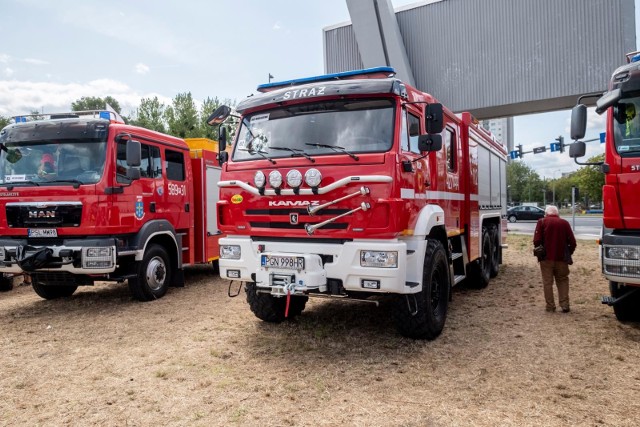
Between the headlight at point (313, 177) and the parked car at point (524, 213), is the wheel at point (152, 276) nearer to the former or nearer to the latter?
the headlight at point (313, 177)

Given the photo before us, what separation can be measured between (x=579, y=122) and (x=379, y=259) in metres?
3.19

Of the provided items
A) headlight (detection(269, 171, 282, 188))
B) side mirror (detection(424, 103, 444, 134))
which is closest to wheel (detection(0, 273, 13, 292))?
headlight (detection(269, 171, 282, 188))

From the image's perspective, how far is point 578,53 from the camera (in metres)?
18.1

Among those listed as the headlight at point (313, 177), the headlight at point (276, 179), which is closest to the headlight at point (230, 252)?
the headlight at point (276, 179)

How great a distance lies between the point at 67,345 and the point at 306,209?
10.6ft

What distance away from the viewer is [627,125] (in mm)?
5344

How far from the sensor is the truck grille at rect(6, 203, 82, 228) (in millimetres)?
6723

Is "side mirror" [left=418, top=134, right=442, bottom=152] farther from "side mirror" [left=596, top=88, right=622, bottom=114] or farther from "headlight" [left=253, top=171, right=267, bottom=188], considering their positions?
"side mirror" [left=596, top=88, right=622, bottom=114]

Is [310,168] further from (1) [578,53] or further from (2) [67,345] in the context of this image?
(1) [578,53]

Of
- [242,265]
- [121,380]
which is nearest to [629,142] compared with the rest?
[242,265]

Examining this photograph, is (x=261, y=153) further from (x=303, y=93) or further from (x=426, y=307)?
(x=426, y=307)

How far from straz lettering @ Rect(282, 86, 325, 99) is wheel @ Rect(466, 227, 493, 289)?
15.8ft

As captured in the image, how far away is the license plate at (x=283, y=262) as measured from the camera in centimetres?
475

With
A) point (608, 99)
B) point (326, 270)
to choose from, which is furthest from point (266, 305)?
point (608, 99)
